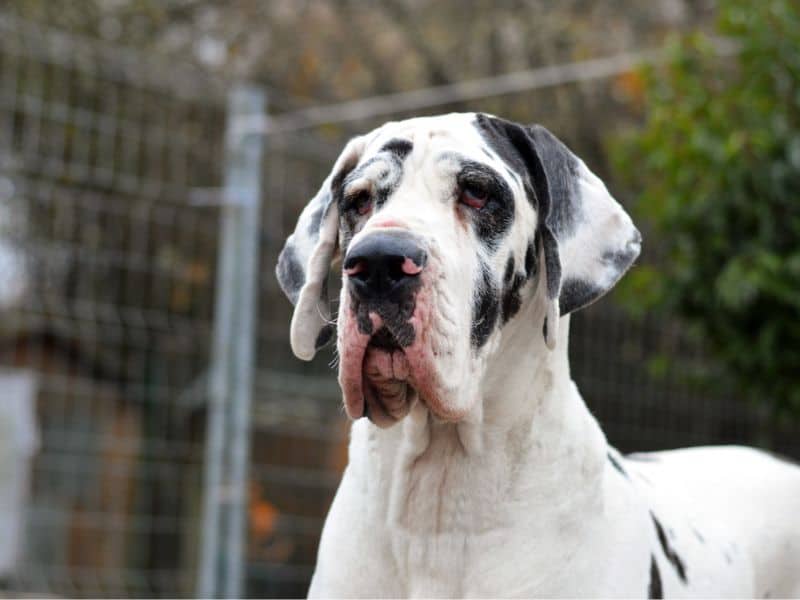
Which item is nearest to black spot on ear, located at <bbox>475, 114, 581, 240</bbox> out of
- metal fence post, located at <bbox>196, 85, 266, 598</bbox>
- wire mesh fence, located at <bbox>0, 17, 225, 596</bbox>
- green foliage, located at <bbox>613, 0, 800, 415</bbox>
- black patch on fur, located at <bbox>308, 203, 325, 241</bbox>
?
black patch on fur, located at <bbox>308, 203, 325, 241</bbox>

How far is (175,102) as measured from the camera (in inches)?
274

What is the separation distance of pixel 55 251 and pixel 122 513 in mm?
1586

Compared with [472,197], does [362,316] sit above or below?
below

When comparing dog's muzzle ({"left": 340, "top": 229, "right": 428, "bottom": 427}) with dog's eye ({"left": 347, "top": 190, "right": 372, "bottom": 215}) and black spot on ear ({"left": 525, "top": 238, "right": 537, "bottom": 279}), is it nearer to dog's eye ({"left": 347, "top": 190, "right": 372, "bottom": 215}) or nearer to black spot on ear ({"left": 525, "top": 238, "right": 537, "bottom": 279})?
dog's eye ({"left": 347, "top": 190, "right": 372, "bottom": 215})

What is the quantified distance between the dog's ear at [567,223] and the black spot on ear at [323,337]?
0.60m

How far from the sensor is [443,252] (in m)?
2.75

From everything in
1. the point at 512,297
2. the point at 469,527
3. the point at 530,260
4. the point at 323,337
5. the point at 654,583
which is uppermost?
the point at 530,260

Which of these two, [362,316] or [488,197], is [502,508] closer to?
[362,316]

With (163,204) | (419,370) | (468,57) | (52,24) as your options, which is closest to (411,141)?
(419,370)

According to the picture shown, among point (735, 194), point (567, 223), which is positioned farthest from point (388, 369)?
point (735, 194)

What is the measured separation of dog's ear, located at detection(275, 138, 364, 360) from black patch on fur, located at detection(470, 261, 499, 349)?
0.48 metres

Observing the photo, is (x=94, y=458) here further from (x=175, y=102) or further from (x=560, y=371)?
(x=560, y=371)

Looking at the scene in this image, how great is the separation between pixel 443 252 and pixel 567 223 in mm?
497

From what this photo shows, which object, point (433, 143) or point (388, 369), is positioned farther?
point (433, 143)
